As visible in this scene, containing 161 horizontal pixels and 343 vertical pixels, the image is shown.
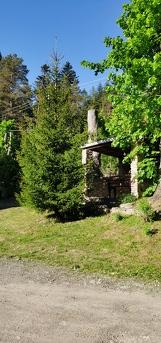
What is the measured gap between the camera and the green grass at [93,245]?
1243cm

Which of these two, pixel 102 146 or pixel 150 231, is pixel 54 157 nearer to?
pixel 102 146

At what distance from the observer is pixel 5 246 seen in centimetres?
1588

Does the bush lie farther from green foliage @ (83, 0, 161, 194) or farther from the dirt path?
the dirt path

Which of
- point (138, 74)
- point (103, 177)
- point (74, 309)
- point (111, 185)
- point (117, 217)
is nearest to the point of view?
point (74, 309)

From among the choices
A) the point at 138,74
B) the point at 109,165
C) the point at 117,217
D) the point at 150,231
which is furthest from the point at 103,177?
the point at 109,165

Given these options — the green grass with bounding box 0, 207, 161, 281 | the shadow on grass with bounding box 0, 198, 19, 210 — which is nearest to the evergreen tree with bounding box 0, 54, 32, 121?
the shadow on grass with bounding box 0, 198, 19, 210

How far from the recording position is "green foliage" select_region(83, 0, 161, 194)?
14062 millimetres

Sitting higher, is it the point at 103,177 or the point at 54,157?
the point at 54,157

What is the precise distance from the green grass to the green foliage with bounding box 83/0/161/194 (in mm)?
2788

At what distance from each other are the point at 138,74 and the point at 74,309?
8.77 m

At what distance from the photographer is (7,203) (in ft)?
91.5

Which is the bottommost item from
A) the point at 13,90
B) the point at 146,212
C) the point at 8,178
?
the point at 146,212

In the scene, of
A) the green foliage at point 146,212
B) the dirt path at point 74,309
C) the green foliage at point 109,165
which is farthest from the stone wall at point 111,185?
the dirt path at point 74,309

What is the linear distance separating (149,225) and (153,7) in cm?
769
